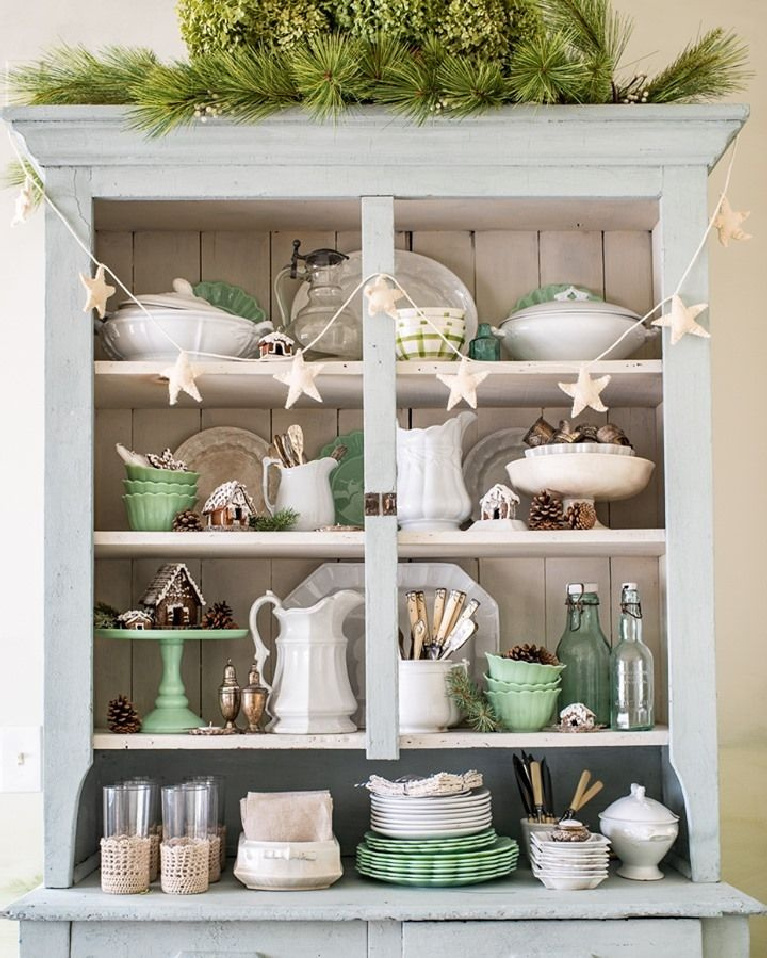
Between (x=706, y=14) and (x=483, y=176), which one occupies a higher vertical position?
(x=706, y=14)

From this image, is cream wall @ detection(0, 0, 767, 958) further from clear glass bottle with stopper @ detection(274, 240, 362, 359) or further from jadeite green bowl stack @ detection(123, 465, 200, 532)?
clear glass bottle with stopper @ detection(274, 240, 362, 359)

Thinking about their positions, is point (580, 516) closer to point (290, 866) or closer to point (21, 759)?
point (290, 866)

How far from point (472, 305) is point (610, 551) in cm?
52

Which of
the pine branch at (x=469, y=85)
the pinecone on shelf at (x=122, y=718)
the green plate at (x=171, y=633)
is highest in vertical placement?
the pine branch at (x=469, y=85)

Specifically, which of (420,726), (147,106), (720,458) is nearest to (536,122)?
(147,106)

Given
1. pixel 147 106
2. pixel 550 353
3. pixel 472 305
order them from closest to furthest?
pixel 147 106, pixel 550 353, pixel 472 305

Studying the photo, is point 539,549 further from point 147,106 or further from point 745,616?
point 147,106

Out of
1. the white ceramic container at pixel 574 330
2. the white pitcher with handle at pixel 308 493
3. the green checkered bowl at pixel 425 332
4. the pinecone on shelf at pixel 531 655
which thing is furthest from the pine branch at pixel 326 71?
the pinecone on shelf at pixel 531 655

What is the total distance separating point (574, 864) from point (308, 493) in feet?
2.43

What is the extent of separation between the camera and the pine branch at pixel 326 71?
1.88 m

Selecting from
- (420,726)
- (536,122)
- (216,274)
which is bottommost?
Result: (420,726)

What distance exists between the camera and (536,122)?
6.54 feet

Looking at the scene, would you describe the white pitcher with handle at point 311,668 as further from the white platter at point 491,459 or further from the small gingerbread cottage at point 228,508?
the white platter at point 491,459

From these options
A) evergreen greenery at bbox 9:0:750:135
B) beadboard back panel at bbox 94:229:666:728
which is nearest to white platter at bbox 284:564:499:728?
beadboard back panel at bbox 94:229:666:728
